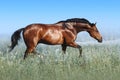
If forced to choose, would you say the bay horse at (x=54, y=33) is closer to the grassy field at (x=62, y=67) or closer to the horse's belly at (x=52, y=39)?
the horse's belly at (x=52, y=39)

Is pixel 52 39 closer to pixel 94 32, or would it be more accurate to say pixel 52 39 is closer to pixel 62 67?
pixel 94 32

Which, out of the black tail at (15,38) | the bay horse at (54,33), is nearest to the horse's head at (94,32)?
the bay horse at (54,33)

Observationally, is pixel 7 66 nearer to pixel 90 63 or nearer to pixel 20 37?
pixel 90 63

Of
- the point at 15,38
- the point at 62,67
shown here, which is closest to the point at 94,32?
the point at 15,38

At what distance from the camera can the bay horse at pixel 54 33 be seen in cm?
1653

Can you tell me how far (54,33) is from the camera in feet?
55.4

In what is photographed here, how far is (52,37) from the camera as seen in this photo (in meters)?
16.9

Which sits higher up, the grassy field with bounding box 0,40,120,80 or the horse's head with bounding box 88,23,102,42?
the horse's head with bounding box 88,23,102,42

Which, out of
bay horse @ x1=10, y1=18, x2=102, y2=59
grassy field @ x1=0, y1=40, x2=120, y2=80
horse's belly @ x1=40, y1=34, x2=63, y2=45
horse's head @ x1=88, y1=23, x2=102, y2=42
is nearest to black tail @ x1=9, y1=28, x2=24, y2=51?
bay horse @ x1=10, y1=18, x2=102, y2=59

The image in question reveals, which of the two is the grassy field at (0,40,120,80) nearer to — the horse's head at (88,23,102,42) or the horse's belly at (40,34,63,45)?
the horse's belly at (40,34,63,45)

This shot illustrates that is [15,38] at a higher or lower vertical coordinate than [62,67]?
higher

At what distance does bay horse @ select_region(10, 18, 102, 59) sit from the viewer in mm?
16531

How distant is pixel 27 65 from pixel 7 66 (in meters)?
0.54

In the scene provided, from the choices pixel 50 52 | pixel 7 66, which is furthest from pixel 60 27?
pixel 7 66
